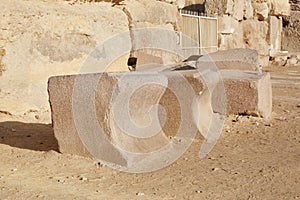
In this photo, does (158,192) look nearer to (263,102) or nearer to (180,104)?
(180,104)

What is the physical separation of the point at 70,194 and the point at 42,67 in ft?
10.5

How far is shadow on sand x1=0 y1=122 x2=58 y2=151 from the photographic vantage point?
15.1ft

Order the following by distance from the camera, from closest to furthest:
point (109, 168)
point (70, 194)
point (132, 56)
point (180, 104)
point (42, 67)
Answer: point (70, 194)
point (109, 168)
point (180, 104)
point (42, 67)
point (132, 56)

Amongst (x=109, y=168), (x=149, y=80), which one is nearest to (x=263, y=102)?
(x=149, y=80)

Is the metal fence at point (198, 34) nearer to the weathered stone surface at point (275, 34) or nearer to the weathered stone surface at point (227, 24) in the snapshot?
the weathered stone surface at point (227, 24)

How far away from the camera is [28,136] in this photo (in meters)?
4.97

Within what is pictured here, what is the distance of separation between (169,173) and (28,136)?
6.43ft

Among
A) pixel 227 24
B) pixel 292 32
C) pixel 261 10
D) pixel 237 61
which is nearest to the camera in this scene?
pixel 237 61

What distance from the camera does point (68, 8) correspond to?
Result: 6.51 meters

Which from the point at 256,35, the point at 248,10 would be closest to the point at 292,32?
the point at 256,35

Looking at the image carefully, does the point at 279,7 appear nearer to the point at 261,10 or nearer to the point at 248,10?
the point at 261,10

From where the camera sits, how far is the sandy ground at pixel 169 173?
328cm

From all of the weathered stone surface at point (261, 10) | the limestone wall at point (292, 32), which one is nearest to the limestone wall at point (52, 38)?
the weathered stone surface at point (261, 10)

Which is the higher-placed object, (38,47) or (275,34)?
(38,47)
